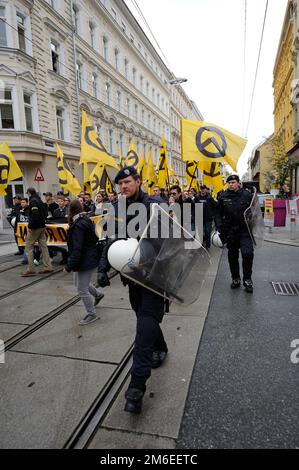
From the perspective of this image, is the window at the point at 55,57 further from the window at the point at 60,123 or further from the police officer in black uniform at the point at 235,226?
the police officer in black uniform at the point at 235,226

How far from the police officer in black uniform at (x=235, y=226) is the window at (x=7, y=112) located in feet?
49.8

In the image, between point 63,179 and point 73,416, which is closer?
point 73,416

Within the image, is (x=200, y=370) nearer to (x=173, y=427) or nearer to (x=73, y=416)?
(x=173, y=427)

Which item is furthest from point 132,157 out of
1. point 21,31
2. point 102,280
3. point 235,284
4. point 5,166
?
point 21,31

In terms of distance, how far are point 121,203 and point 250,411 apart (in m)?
1.99

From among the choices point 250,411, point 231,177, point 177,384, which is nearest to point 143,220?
point 177,384

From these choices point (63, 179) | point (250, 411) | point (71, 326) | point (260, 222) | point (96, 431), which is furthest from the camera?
point (63, 179)

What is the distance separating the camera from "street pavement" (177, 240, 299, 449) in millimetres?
2129

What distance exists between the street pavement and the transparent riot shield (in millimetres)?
768

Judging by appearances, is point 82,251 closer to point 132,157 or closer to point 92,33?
point 132,157

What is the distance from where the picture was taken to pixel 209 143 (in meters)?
6.67

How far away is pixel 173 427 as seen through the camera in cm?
220

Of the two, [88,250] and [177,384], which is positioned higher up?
[88,250]

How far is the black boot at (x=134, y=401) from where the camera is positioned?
7.61ft
